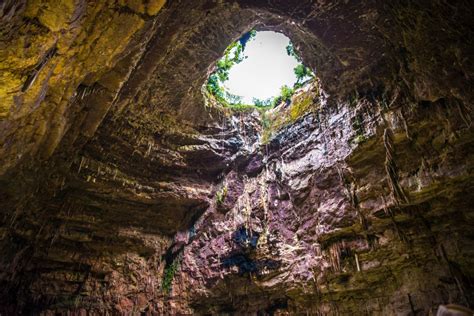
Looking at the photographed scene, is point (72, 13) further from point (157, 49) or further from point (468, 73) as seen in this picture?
point (468, 73)

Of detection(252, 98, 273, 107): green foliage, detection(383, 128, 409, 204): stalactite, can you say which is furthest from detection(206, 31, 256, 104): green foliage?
detection(383, 128, 409, 204): stalactite

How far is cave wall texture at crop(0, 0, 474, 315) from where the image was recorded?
14.2 ft

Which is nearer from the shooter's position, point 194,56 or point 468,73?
point 468,73

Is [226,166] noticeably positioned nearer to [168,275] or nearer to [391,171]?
[168,275]

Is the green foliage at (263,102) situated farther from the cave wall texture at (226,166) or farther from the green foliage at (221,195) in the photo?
the green foliage at (221,195)

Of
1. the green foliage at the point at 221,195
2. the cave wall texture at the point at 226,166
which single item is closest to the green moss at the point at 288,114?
the cave wall texture at the point at 226,166

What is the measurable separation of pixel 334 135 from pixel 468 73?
2.79 m

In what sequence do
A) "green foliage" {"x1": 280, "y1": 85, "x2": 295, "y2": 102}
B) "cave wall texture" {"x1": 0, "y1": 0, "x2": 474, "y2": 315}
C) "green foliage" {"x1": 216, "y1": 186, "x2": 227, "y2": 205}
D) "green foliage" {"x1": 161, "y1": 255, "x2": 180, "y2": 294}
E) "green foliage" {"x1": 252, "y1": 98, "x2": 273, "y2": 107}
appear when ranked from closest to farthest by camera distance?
"cave wall texture" {"x1": 0, "y1": 0, "x2": 474, "y2": 315}, "green foliage" {"x1": 161, "y1": 255, "x2": 180, "y2": 294}, "green foliage" {"x1": 216, "y1": 186, "x2": 227, "y2": 205}, "green foliage" {"x1": 280, "y1": 85, "x2": 295, "y2": 102}, "green foliage" {"x1": 252, "y1": 98, "x2": 273, "y2": 107}

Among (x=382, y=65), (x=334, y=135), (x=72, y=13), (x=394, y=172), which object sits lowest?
(x=394, y=172)

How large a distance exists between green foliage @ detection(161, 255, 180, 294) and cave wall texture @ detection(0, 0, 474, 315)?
0.17ft

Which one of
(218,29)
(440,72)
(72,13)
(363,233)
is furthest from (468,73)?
(72,13)

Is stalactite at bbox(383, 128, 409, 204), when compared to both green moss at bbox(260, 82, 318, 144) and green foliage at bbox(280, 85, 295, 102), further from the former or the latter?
green foliage at bbox(280, 85, 295, 102)

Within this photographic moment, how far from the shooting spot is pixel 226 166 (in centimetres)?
915

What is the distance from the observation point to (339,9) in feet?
17.9
